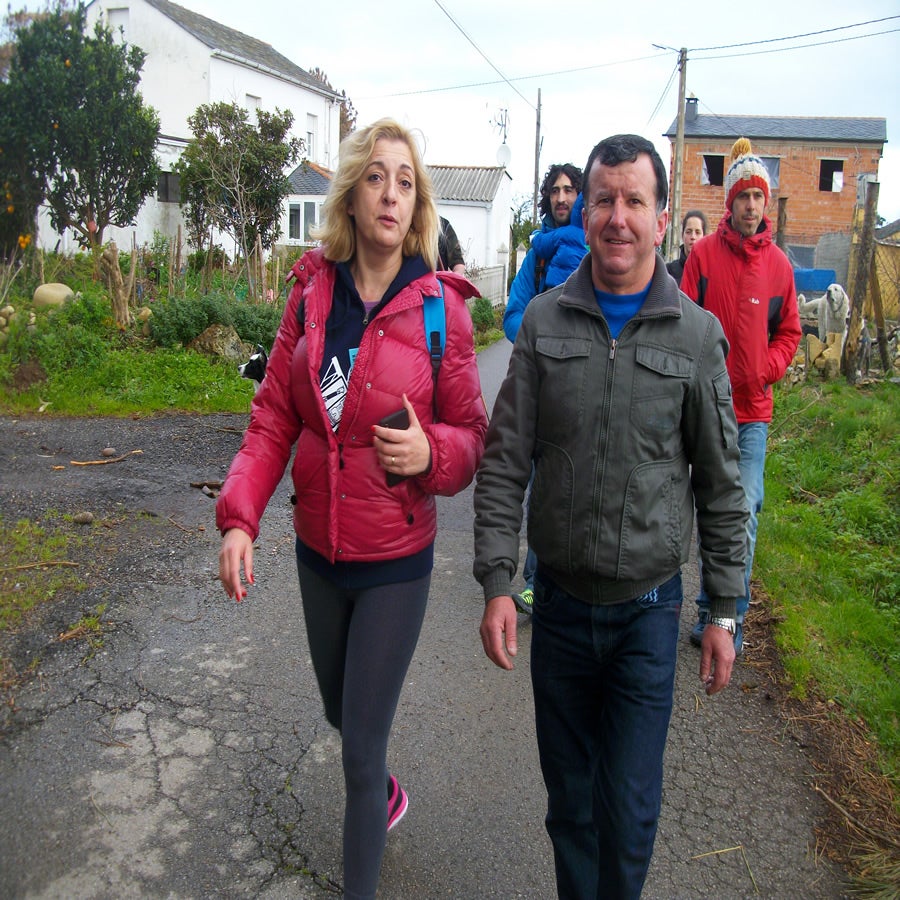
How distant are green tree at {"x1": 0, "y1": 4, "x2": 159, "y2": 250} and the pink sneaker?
1253 cm

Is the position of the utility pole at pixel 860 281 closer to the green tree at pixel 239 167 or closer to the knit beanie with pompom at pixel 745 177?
the knit beanie with pompom at pixel 745 177

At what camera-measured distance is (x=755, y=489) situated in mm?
4375

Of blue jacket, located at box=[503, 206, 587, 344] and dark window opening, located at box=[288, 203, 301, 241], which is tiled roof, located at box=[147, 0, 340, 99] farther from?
blue jacket, located at box=[503, 206, 587, 344]

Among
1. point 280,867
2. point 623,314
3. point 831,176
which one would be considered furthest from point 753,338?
point 831,176

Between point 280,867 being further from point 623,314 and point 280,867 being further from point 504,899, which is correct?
point 623,314

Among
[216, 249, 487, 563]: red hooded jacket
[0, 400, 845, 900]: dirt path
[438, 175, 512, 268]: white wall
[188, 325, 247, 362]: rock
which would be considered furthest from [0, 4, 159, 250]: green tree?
[438, 175, 512, 268]: white wall

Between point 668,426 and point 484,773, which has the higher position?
point 668,426

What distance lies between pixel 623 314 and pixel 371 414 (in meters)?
0.76

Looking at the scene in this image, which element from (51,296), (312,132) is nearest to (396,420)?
(51,296)

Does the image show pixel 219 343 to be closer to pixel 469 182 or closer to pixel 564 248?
pixel 564 248

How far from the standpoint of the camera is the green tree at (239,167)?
46.2 feet

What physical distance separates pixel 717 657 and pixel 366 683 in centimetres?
98

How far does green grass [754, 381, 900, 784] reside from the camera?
13.6 ft

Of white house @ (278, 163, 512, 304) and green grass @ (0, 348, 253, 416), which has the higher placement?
white house @ (278, 163, 512, 304)
